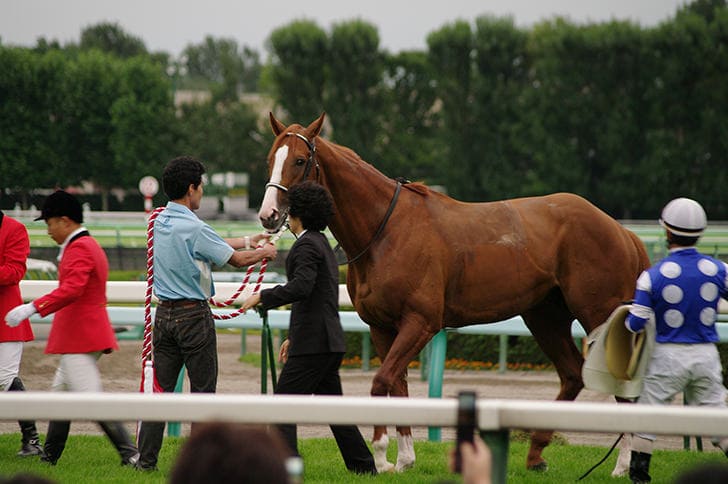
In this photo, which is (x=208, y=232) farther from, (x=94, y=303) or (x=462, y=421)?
(x=462, y=421)

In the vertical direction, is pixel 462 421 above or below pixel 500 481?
above

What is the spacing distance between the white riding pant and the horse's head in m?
2.14

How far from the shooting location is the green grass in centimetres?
546

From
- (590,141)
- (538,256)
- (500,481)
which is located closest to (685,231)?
(538,256)

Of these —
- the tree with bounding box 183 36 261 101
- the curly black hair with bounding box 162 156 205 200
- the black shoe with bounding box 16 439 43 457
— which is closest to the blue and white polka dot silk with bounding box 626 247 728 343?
the curly black hair with bounding box 162 156 205 200

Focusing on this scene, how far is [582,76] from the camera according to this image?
44344 mm

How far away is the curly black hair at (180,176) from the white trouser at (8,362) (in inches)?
54.0

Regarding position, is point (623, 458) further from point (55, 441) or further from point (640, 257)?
point (55, 441)

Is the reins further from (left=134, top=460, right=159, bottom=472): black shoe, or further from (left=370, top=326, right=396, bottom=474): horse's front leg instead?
(left=134, top=460, right=159, bottom=472): black shoe

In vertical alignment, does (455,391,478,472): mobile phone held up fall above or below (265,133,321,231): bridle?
below

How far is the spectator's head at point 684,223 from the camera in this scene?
486 centimetres

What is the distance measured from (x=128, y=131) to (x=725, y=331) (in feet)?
143

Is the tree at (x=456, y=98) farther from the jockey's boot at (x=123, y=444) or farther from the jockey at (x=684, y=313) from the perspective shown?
the jockey at (x=684, y=313)

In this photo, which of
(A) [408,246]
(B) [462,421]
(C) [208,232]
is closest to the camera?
(B) [462,421]
